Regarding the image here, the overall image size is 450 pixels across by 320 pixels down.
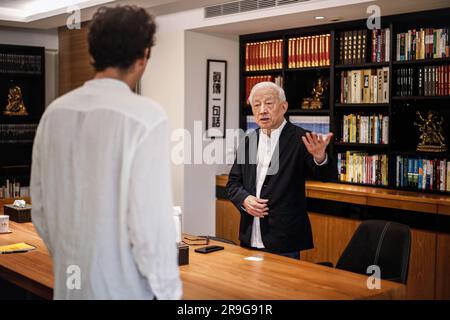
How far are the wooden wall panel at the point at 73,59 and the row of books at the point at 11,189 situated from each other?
1.14 meters

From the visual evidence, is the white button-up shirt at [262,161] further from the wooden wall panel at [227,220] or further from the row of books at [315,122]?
the wooden wall panel at [227,220]

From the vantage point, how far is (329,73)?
560cm

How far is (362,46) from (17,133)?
3.84 meters

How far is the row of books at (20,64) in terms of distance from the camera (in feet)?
21.5

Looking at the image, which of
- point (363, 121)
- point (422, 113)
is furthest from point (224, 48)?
point (422, 113)

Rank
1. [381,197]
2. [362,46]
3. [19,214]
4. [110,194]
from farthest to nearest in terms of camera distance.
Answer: [362,46] < [381,197] < [19,214] < [110,194]

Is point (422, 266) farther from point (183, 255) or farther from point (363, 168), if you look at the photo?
point (183, 255)

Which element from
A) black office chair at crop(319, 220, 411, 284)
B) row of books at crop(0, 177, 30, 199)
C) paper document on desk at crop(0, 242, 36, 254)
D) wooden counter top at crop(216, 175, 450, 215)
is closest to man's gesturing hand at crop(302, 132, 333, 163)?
black office chair at crop(319, 220, 411, 284)

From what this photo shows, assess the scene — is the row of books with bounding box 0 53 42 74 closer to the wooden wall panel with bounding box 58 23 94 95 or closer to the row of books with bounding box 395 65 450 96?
the wooden wall panel with bounding box 58 23 94 95

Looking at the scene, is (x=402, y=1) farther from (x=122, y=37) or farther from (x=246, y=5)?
(x=122, y=37)

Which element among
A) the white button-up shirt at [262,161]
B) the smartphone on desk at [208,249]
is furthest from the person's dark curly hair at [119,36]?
the white button-up shirt at [262,161]

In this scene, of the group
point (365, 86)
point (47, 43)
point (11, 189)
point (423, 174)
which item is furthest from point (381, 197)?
point (47, 43)

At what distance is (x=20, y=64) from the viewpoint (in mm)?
6668

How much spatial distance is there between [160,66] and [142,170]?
4665 mm
